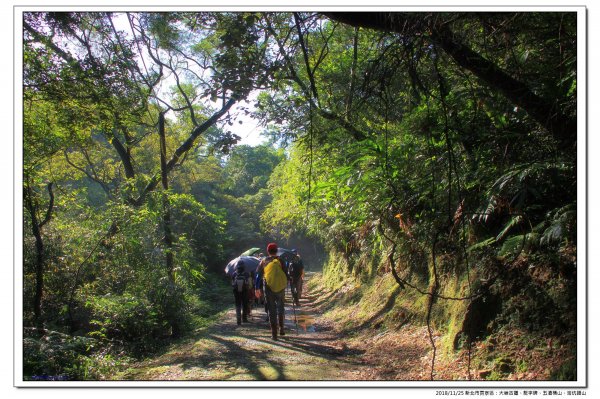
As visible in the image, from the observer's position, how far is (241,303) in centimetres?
1067

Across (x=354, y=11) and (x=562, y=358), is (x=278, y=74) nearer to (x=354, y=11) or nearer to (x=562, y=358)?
(x=354, y=11)

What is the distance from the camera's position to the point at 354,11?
13.8 ft

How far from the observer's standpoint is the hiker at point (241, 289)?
10.1 metres

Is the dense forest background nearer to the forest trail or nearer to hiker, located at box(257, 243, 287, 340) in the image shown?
the forest trail

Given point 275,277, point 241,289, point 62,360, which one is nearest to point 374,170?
point 275,277

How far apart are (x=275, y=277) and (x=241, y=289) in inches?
108

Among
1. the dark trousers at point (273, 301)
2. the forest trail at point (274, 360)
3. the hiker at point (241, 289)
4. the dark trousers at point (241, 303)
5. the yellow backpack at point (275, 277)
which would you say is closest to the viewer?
the forest trail at point (274, 360)

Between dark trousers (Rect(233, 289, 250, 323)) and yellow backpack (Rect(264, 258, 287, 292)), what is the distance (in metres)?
2.69

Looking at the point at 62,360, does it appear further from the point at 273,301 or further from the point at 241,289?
the point at 241,289

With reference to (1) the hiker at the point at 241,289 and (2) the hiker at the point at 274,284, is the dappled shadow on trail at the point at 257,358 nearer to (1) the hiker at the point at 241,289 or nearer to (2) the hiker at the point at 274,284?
(2) the hiker at the point at 274,284

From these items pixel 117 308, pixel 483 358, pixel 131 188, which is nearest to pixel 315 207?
pixel 131 188

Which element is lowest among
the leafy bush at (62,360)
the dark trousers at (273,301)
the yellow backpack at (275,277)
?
the leafy bush at (62,360)

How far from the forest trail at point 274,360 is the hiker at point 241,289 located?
909 mm

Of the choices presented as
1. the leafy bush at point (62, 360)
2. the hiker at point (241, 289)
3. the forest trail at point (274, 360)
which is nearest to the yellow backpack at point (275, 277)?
the forest trail at point (274, 360)
